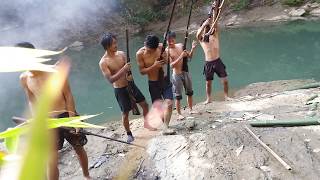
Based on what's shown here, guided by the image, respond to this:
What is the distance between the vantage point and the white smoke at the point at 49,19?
20156 mm

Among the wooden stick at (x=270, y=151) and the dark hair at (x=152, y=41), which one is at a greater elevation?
the dark hair at (x=152, y=41)

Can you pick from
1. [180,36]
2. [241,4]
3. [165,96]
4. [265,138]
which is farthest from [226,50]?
[265,138]

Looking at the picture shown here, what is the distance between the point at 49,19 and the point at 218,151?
1809 cm

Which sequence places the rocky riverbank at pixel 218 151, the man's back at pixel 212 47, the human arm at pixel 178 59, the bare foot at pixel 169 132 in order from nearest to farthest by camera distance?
the rocky riverbank at pixel 218 151, the bare foot at pixel 169 132, the human arm at pixel 178 59, the man's back at pixel 212 47

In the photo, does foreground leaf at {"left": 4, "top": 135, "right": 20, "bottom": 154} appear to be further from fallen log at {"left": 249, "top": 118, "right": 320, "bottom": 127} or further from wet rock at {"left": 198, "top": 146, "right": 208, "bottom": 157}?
fallen log at {"left": 249, "top": 118, "right": 320, "bottom": 127}

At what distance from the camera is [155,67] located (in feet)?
19.0

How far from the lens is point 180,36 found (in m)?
19.0

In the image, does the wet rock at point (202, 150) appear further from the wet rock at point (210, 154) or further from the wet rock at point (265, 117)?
the wet rock at point (265, 117)

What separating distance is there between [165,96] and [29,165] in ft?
19.0

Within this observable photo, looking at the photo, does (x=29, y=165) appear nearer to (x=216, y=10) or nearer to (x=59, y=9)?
(x=216, y=10)

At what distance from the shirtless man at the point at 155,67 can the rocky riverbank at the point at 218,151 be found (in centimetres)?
32

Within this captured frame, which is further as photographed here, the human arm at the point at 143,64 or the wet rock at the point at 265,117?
the human arm at the point at 143,64

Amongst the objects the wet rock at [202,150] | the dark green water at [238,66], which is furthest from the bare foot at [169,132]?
the dark green water at [238,66]

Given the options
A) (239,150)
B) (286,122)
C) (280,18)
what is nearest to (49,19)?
(280,18)
